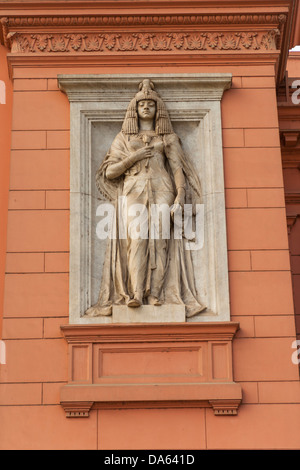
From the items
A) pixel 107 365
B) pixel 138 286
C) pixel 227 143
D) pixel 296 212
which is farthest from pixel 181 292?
pixel 296 212

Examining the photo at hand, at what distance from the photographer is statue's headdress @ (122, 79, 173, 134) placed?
1142 cm

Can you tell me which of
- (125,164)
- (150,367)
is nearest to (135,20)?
(125,164)

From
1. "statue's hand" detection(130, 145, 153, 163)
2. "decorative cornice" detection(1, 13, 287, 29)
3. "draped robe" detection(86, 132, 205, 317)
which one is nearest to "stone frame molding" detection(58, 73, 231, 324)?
"draped robe" detection(86, 132, 205, 317)

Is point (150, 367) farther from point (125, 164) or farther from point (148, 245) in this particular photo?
point (125, 164)

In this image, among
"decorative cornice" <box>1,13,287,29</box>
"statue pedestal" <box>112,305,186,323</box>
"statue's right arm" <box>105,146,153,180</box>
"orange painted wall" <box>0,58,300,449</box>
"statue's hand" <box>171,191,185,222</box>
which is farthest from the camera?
"decorative cornice" <box>1,13,287,29</box>

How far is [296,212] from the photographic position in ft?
42.6

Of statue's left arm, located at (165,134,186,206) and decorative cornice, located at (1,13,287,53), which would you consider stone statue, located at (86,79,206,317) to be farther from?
decorative cornice, located at (1,13,287,53)

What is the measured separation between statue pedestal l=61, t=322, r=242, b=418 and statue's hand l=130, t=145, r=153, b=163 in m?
1.97

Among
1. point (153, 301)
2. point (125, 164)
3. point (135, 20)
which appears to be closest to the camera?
point (153, 301)

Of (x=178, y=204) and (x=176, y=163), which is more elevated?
(x=176, y=163)

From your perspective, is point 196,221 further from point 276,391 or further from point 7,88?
point 7,88

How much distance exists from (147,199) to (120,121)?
3.58 feet

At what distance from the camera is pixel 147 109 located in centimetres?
1143
